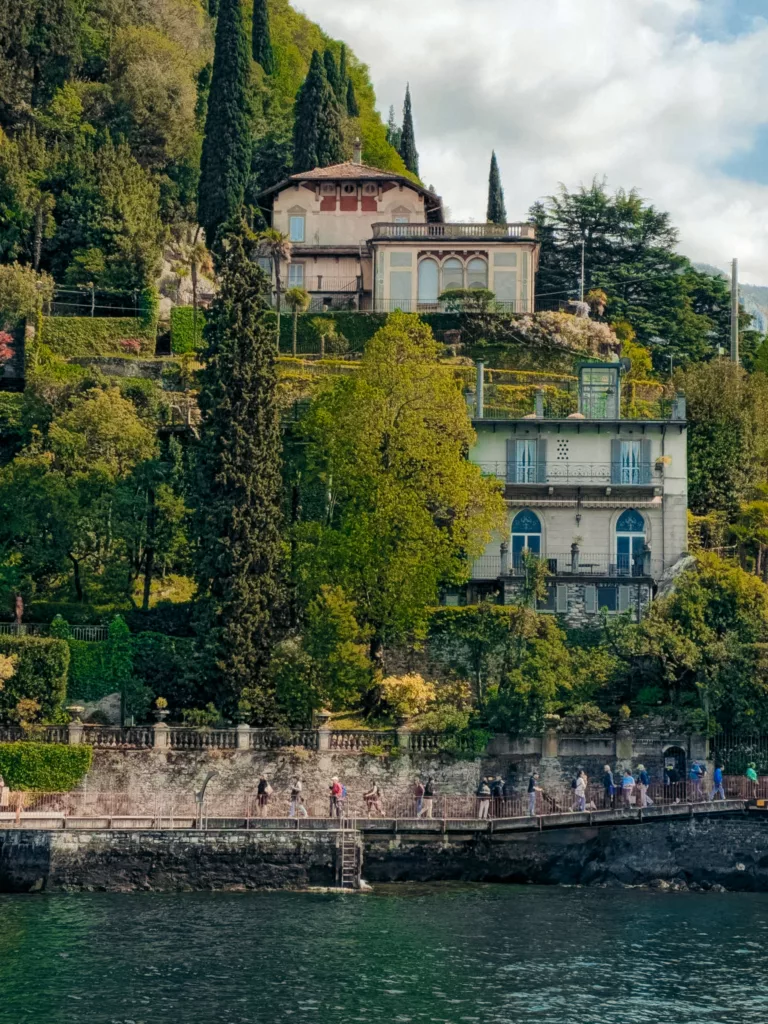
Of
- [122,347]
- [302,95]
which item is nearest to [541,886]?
[122,347]

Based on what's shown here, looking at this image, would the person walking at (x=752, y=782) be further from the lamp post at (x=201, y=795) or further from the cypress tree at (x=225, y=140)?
the cypress tree at (x=225, y=140)

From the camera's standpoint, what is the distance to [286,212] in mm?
94125

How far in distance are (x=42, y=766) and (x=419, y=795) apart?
444 inches

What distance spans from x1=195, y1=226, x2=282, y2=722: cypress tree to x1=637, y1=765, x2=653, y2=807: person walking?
38.2 ft

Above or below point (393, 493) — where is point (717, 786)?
below

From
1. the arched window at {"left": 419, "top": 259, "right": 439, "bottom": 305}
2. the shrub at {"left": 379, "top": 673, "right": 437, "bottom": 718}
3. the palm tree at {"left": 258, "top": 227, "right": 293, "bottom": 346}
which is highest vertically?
the palm tree at {"left": 258, "top": 227, "right": 293, "bottom": 346}

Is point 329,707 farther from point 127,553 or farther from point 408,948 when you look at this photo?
point 408,948

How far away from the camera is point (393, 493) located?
6419cm

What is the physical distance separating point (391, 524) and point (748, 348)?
37.6 metres

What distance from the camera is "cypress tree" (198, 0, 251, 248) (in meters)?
92.6

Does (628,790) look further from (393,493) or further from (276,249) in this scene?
(276,249)

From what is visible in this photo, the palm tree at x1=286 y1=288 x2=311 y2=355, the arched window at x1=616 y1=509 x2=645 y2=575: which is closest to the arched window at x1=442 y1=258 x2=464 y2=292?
the palm tree at x1=286 y1=288 x2=311 y2=355

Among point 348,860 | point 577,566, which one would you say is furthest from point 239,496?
point 348,860

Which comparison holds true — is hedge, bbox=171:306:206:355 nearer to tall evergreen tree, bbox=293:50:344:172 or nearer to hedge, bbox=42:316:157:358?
hedge, bbox=42:316:157:358
